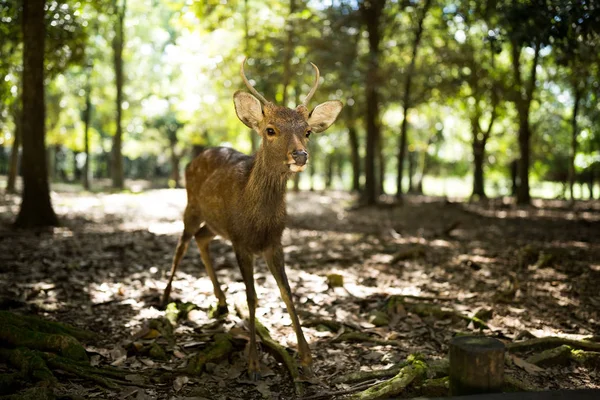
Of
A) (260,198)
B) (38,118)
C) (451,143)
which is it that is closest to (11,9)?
(38,118)

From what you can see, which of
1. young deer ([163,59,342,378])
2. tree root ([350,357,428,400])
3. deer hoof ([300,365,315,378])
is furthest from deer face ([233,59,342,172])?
tree root ([350,357,428,400])

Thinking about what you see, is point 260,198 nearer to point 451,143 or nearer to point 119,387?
point 119,387

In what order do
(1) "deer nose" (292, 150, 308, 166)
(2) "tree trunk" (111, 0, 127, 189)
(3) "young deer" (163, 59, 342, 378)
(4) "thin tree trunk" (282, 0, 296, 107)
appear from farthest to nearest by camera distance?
(2) "tree trunk" (111, 0, 127, 189), (4) "thin tree trunk" (282, 0, 296, 107), (3) "young deer" (163, 59, 342, 378), (1) "deer nose" (292, 150, 308, 166)

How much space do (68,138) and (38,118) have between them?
2571 centimetres

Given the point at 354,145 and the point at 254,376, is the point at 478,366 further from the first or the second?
the point at 354,145

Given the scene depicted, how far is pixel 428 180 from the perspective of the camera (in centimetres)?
7144

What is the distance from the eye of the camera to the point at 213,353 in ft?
14.6

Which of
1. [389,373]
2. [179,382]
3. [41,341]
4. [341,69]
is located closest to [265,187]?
[179,382]

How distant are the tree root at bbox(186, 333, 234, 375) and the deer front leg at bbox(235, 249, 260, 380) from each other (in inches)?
10.0

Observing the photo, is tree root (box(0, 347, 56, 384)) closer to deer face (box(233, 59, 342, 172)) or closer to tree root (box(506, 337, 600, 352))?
deer face (box(233, 59, 342, 172))

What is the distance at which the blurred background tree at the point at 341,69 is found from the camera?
1062 centimetres

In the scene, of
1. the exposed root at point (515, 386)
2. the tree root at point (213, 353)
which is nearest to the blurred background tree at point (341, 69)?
the exposed root at point (515, 386)

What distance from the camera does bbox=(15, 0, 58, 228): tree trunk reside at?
384 inches

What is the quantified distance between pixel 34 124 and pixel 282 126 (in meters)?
7.59
